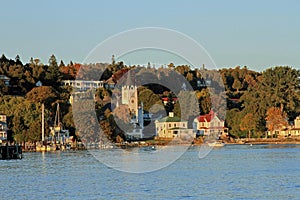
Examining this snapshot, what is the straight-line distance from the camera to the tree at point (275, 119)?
100m

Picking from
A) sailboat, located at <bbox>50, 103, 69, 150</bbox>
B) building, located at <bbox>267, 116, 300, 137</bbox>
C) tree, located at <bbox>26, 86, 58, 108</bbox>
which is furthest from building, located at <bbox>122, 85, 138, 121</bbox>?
building, located at <bbox>267, 116, 300, 137</bbox>

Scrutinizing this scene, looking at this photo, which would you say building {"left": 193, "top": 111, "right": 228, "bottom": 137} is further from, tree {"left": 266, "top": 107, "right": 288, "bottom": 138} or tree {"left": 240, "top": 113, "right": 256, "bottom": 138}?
tree {"left": 266, "top": 107, "right": 288, "bottom": 138}

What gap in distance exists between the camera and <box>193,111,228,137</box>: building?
10669 centimetres

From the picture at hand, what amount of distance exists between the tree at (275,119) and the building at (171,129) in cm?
1043

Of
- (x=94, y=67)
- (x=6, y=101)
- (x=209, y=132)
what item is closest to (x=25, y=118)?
(x=6, y=101)

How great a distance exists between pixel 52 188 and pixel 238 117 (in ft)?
233

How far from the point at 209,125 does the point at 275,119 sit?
1076cm

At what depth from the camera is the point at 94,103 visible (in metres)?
94.8

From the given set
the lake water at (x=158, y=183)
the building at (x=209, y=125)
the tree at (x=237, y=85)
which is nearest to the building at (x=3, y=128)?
the building at (x=209, y=125)

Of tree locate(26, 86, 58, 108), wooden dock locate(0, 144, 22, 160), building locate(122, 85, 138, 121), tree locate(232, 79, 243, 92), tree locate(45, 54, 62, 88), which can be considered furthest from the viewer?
tree locate(232, 79, 243, 92)

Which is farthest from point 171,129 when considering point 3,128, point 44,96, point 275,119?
point 3,128

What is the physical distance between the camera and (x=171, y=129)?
106438 millimetres

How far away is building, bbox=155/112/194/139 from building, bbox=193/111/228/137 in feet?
5.28

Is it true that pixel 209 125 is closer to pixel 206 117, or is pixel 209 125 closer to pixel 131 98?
pixel 206 117
